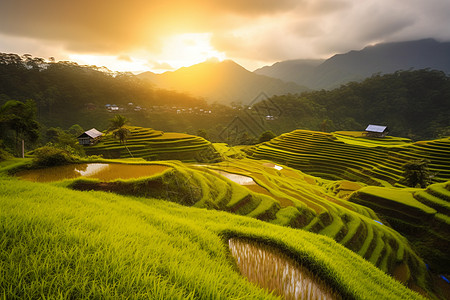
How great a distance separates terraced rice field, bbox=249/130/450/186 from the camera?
2643 centimetres

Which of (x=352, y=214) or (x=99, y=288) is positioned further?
(x=352, y=214)

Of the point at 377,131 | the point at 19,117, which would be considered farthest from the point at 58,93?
the point at 377,131

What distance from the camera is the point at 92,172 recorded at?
9.52 meters

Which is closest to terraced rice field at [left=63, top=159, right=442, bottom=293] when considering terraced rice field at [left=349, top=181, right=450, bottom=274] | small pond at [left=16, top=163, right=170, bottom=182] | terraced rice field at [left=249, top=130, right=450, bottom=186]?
small pond at [left=16, top=163, right=170, bottom=182]

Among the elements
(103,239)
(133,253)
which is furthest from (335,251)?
(103,239)

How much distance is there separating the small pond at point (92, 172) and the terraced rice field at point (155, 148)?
743 inches

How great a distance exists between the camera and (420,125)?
277 ft

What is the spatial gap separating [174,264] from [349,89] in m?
136

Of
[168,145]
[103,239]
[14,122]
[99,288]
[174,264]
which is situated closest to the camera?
[99,288]

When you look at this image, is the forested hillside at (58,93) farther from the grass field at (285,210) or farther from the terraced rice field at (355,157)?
the grass field at (285,210)

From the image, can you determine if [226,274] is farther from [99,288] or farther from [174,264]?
[99,288]

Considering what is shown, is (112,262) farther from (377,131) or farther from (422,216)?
(377,131)

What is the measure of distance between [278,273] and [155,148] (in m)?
29.9

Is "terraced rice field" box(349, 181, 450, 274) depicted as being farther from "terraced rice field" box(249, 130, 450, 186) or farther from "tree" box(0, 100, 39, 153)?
"tree" box(0, 100, 39, 153)
